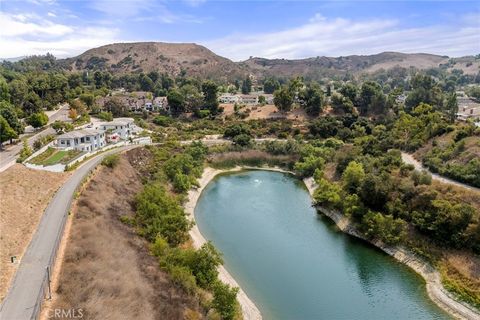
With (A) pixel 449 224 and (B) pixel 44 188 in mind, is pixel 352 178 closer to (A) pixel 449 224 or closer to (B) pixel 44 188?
(A) pixel 449 224

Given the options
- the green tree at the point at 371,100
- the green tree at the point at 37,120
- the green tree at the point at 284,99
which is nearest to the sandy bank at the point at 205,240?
the green tree at the point at 284,99

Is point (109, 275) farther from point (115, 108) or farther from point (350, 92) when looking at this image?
point (350, 92)

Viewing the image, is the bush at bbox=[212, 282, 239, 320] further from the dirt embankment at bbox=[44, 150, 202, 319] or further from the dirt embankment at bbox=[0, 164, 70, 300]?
the dirt embankment at bbox=[0, 164, 70, 300]

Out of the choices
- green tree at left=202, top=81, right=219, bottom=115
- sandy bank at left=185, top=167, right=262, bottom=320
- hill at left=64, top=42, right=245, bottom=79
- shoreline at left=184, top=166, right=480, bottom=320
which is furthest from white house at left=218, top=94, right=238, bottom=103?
hill at left=64, top=42, right=245, bottom=79

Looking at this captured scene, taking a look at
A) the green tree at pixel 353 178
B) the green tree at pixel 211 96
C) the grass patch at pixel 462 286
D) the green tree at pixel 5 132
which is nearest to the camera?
the grass patch at pixel 462 286

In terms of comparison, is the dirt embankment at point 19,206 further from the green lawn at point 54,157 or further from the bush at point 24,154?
the green lawn at point 54,157

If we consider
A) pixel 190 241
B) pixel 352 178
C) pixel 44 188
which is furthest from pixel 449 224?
pixel 44 188
